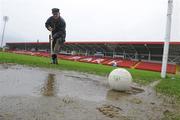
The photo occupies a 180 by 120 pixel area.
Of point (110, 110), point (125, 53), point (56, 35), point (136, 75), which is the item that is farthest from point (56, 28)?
point (125, 53)

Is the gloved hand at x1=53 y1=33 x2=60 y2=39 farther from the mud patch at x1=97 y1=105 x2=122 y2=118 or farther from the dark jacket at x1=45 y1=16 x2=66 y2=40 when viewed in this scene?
the mud patch at x1=97 y1=105 x2=122 y2=118

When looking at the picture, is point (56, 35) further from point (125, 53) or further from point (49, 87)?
point (125, 53)

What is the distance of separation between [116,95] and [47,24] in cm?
704

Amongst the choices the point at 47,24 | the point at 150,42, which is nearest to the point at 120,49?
the point at 150,42

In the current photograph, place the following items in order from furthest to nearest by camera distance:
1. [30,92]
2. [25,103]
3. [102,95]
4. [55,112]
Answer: [102,95] < [30,92] < [25,103] < [55,112]

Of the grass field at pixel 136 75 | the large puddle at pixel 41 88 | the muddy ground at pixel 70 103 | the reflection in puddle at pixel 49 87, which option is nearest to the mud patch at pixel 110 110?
the muddy ground at pixel 70 103

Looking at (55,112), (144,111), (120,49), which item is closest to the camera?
(55,112)

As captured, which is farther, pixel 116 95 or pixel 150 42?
pixel 150 42

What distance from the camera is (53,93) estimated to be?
6.99m

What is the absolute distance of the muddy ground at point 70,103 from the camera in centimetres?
522

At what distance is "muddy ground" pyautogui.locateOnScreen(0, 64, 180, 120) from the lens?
5.22 meters

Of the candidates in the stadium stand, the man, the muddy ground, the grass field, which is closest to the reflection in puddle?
the muddy ground

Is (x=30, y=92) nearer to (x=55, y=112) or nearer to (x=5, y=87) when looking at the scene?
(x=5, y=87)

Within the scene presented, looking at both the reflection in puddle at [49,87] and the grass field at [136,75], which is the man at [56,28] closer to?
the grass field at [136,75]
